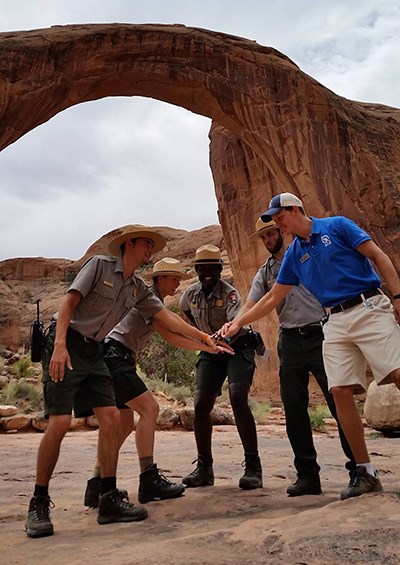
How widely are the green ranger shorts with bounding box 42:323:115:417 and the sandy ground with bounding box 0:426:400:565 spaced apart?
748mm

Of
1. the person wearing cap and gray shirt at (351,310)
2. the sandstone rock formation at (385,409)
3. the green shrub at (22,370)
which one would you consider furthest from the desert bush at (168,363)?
the person wearing cap and gray shirt at (351,310)

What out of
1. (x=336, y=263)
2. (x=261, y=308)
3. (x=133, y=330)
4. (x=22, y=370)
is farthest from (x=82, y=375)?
(x=22, y=370)

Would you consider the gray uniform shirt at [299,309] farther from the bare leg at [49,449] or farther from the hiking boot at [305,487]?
the bare leg at [49,449]

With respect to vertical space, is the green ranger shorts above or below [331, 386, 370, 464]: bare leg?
above

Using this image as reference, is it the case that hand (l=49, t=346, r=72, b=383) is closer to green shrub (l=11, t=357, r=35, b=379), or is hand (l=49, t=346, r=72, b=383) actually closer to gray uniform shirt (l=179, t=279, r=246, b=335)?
gray uniform shirt (l=179, t=279, r=246, b=335)

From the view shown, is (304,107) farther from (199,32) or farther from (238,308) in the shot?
(238,308)

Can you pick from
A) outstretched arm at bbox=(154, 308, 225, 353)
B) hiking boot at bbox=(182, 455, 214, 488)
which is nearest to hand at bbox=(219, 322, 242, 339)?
outstretched arm at bbox=(154, 308, 225, 353)

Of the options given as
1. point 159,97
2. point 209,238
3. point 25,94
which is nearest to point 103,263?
point 25,94

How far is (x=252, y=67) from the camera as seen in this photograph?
1171 centimetres

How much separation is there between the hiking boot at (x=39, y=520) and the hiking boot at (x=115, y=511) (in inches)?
13.2

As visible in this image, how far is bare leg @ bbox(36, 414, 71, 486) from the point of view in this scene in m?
3.16

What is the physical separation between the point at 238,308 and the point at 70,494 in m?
2.02

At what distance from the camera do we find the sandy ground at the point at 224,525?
2.14m

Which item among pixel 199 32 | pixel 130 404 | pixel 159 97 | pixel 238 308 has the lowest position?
pixel 130 404
